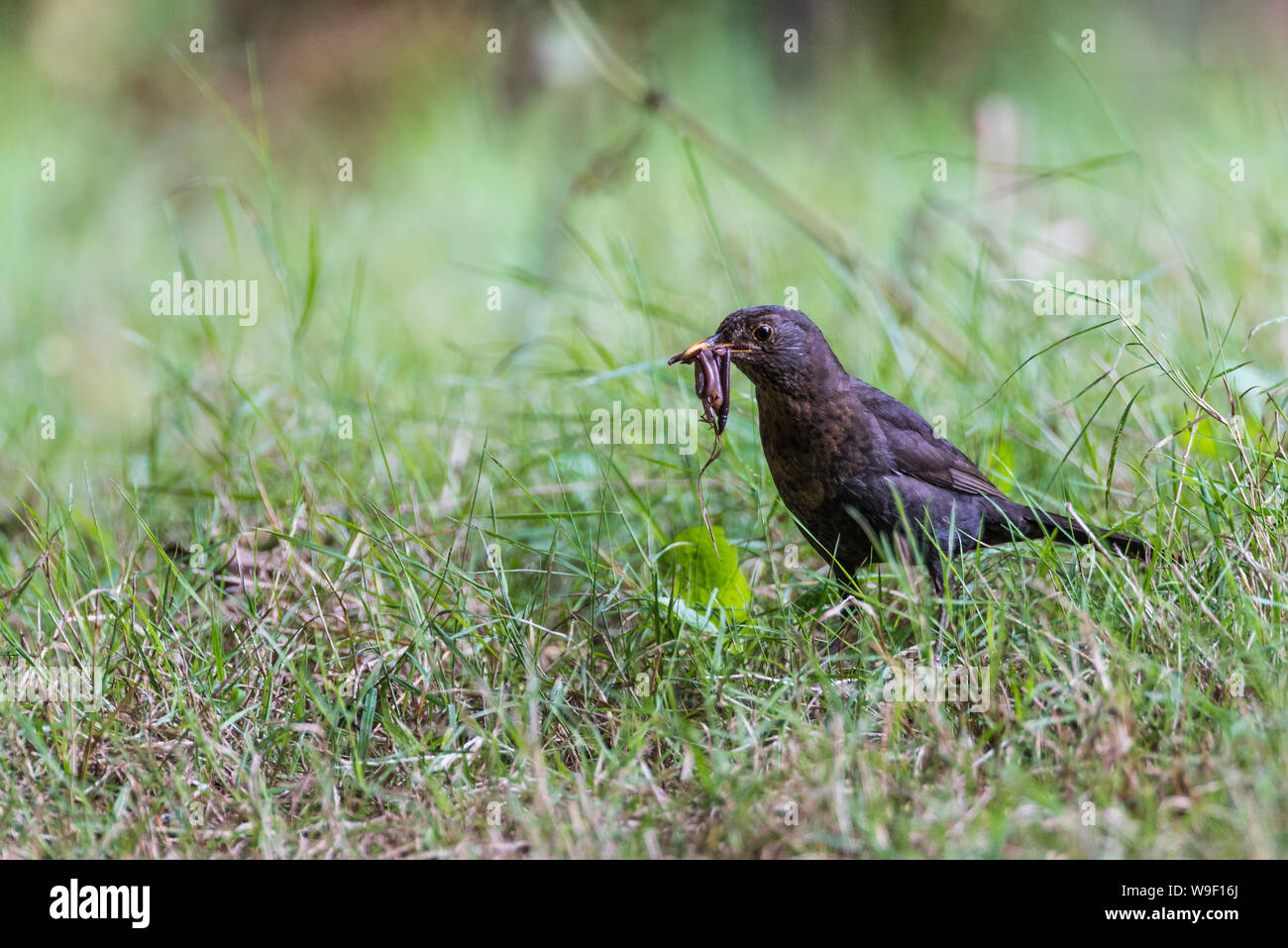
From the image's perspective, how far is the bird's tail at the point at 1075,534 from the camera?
3.04m

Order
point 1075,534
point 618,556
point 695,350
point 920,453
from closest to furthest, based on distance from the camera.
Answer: point 1075,534 < point 695,350 < point 920,453 < point 618,556

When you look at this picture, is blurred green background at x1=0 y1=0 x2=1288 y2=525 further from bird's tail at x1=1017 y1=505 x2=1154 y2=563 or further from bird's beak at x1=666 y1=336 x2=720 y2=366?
bird's beak at x1=666 y1=336 x2=720 y2=366

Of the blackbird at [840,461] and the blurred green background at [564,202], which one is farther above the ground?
the blurred green background at [564,202]

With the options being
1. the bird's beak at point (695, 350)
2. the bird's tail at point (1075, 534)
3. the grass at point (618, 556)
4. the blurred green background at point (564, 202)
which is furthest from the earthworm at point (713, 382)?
the bird's tail at point (1075, 534)

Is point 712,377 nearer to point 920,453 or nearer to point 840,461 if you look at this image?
point 840,461

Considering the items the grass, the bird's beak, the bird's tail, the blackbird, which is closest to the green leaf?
the grass

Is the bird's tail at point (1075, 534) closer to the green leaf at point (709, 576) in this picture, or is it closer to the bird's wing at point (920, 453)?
the bird's wing at point (920, 453)

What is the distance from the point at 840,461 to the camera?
10.8 feet

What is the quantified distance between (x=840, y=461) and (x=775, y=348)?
1.13ft

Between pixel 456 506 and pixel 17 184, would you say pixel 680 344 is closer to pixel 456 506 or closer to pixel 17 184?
pixel 456 506

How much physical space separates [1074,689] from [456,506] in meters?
1.97

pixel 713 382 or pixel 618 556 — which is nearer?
pixel 713 382

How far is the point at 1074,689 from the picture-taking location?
2.52 meters

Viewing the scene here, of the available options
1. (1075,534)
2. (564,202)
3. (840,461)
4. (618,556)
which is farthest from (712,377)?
(564,202)
